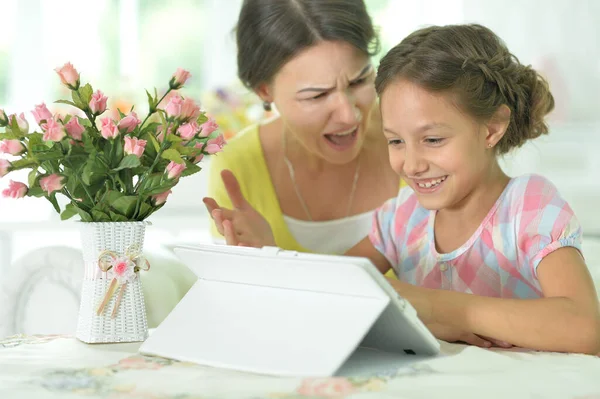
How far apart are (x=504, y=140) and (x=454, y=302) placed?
47cm

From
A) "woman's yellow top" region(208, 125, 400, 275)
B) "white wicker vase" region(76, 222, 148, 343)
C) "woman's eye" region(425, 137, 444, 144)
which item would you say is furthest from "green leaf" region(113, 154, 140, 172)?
"woman's yellow top" region(208, 125, 400, 275)

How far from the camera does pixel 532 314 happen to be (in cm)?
139

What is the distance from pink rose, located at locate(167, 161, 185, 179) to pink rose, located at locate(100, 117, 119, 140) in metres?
0.10

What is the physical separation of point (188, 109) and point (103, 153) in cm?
16

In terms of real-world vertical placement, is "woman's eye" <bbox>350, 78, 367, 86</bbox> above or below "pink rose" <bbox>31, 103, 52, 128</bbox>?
above

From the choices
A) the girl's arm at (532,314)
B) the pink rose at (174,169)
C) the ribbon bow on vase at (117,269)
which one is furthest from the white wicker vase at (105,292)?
the girl's arm at (532,314)

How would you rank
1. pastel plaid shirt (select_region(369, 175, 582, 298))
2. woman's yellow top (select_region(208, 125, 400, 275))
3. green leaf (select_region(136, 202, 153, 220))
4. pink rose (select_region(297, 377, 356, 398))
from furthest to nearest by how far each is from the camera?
woman's yellow top (select_region(208, 125, 400, 275)) → pastel plaid shirt (select_region(369, 175, 582, 298)) → green leaf (select_region(136, 202, 153, 220)) → pink rose (select_region(297, 377, 356, 398))

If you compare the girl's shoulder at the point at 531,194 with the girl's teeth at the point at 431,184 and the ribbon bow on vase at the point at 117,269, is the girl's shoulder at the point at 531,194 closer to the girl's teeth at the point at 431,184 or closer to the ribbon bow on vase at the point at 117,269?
the girl's teeth at the point at 431,184

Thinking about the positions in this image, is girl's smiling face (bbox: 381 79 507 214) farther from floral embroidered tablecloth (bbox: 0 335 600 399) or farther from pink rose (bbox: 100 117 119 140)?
pink rose (bbox: 100 117 119 140)

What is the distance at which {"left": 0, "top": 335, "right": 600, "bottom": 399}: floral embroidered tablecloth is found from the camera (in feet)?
3.54

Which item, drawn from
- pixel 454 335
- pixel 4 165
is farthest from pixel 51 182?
pixel 454 335

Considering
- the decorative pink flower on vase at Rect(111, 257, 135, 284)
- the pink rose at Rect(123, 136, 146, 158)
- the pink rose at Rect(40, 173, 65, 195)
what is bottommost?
the decorative pink flower on vase at Rect(111, 257, 135, 284)

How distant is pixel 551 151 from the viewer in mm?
3912

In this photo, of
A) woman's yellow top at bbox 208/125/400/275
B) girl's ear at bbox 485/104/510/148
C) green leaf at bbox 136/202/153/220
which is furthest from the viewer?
woman's yellow top at bbox 208/125/400/275
